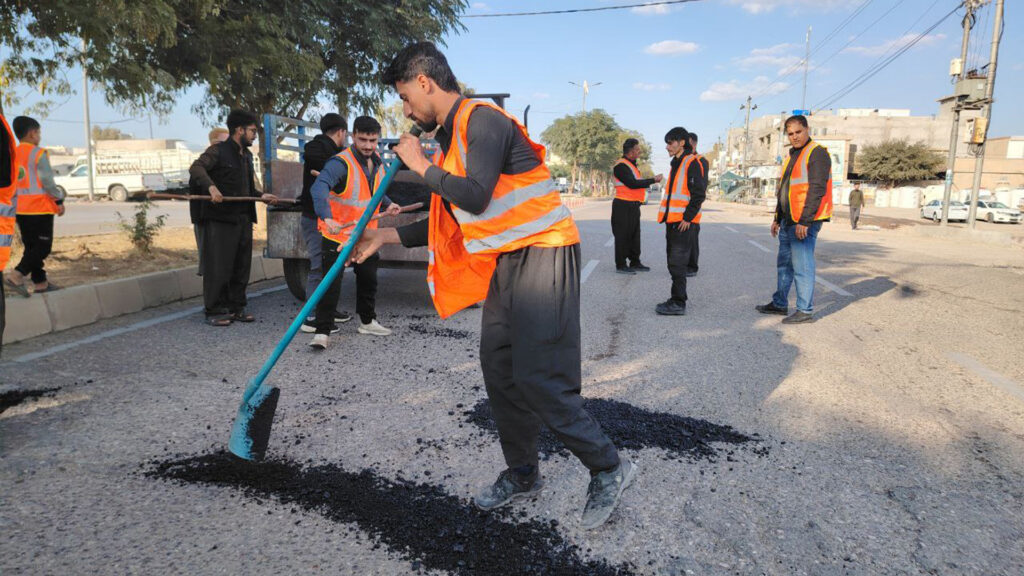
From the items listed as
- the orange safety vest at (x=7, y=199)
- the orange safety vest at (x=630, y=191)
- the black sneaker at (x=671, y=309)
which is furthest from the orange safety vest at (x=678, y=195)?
the orange safety vest at (x=7, y=199)

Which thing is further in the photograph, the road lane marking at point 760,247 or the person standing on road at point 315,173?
the road lane marking at point 760,247

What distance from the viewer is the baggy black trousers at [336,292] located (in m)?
4.88

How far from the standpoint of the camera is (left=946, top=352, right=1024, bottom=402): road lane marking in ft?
13.5

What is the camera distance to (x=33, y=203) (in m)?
6.09

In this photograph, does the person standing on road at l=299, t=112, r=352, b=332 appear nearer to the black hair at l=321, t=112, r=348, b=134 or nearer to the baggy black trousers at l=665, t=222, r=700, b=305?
the black hair at l=321, t=112, r=348, b=134

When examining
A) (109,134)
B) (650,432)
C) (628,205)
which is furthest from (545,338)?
(109,134)

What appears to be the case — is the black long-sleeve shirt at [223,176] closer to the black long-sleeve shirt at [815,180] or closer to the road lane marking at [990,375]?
the black long-sleeve shirt at [815,180]

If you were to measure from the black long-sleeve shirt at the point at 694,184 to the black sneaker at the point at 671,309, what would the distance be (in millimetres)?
854

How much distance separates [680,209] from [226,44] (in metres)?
6.44

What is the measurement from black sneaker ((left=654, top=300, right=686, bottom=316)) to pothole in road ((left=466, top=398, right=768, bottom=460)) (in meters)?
2.81

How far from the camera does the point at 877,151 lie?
5244cm

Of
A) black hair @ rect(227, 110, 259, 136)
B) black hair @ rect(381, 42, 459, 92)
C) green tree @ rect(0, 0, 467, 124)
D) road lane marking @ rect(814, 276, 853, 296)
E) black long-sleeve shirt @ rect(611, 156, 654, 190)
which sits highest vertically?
green tree @ rect(0, 0, 467, 124)

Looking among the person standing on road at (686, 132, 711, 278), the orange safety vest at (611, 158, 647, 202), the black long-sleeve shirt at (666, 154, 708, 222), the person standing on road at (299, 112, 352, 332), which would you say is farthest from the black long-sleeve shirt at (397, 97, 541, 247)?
the orange safety vest at (611, 158, 647, 202)

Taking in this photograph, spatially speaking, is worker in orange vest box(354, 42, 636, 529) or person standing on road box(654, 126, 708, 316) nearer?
worker in orange vest box(354, 42, 636, 529)
